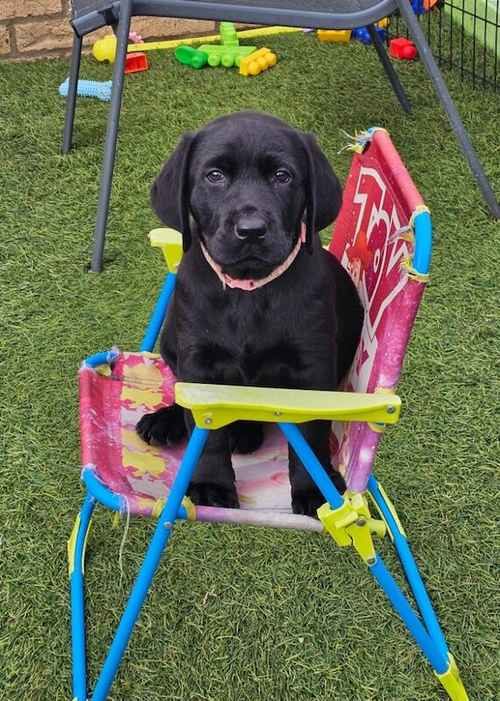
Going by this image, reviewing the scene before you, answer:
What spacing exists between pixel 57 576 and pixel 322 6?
2405 millimetres

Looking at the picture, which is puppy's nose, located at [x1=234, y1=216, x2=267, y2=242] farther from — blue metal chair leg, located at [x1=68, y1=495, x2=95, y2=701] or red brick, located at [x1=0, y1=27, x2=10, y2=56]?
red brick, located at [x1=0, y1=27, x2=10, y2=56]

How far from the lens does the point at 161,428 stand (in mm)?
1964

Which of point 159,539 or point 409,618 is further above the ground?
point 159,539

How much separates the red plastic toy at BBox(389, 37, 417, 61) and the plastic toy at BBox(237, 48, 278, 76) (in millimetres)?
706

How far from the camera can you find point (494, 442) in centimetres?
260

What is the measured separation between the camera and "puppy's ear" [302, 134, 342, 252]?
1803mm

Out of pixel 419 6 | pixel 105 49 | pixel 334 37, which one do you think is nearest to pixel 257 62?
pixel 334 37

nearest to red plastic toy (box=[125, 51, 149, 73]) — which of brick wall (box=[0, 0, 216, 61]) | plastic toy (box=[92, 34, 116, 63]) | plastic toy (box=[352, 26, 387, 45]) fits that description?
plastic toy (box=[92, 34, 116, 63])

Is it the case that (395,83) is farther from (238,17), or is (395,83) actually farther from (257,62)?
(238,17)

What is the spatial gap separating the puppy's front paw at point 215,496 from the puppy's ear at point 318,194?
53 cm

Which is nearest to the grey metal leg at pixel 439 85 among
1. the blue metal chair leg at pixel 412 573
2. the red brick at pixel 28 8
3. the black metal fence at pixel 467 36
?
the black metal fence at pixel 467 36

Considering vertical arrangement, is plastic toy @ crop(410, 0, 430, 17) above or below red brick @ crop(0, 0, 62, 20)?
below

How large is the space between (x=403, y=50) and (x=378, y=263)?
11.8 ft

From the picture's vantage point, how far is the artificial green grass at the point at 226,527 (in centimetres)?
203
